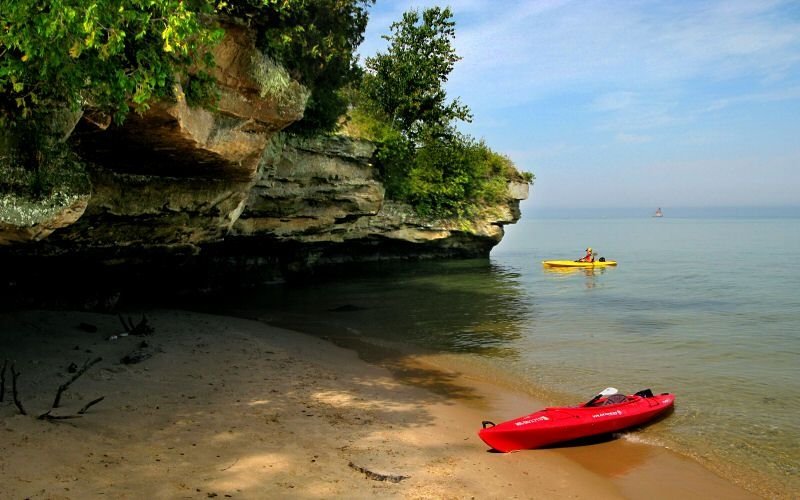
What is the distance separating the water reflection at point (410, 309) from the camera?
55.5ft

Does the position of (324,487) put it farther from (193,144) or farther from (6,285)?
(6,285)

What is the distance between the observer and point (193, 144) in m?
11.8

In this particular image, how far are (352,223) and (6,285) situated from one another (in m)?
16.2

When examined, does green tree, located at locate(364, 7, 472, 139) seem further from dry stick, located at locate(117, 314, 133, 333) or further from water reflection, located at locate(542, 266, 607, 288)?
dry stick, located at locate(117, 314, 133, 333)

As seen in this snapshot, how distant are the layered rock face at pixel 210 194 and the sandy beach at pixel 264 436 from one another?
9.83ft

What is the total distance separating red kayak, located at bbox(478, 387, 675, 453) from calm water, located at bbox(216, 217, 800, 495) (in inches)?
14.9

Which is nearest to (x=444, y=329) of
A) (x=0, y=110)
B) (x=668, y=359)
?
(x=668, y=359)

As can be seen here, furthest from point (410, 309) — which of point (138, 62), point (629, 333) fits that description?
point (138, 62)

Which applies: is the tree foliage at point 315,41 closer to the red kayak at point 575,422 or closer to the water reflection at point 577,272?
the red kayak at point 575,422

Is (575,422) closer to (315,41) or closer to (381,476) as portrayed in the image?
(381,476)

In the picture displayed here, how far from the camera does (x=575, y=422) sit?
8680 mm

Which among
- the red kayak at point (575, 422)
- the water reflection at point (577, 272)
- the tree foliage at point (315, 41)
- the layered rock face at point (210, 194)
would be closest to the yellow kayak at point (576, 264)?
the water reflection at point (577, 272)

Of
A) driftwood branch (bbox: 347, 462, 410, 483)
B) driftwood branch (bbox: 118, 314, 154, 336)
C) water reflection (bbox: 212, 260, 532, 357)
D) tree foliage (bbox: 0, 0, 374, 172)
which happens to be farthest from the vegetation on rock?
water reflection (bbox: 212, 260, 532, 357)

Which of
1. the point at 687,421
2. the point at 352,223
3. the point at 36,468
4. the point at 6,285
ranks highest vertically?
the point at 352,223
